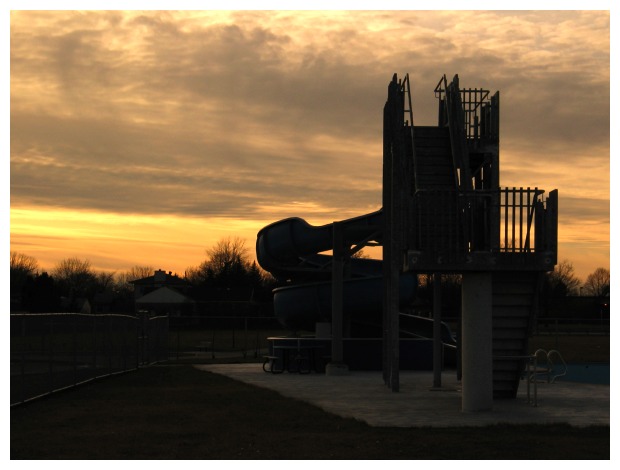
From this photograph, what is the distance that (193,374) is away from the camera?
30.9 m

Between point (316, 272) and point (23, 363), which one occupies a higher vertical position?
point (316, 272)

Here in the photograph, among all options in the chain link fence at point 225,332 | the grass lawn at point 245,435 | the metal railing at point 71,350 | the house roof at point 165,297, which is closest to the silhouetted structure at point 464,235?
the grass lawn at point 245,435

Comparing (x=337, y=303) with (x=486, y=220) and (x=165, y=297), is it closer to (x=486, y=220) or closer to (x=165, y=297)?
(x=486, y=220)

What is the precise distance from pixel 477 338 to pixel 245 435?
566 centimetres

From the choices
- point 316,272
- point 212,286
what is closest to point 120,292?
point 212,286

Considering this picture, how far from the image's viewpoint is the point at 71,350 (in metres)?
28.6

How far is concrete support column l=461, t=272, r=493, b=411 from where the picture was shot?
19.1m

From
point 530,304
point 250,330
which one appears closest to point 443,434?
point 530,304

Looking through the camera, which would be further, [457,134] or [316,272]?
[316,272]

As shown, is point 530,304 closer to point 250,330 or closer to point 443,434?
point 443,434

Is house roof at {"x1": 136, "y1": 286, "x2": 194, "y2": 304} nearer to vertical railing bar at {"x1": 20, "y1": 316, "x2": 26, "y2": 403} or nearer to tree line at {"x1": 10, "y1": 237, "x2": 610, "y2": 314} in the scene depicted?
tree line at {"x1": 10, "y1": 237, "x2": 610, "y2": 314}

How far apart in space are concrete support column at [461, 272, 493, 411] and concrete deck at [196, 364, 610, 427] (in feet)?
1.28

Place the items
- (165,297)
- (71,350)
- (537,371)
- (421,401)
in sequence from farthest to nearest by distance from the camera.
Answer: (165,297), (71,350), (537,371), (421,401)

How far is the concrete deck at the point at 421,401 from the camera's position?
17802 mm
